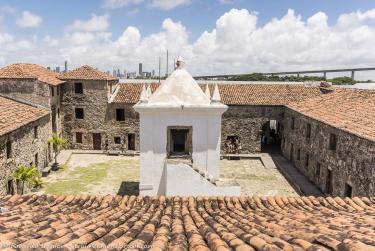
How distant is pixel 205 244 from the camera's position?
195 inches

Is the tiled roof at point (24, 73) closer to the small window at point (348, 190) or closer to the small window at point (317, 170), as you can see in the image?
the small window at point (317, 170)

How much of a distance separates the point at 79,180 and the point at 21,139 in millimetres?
5526

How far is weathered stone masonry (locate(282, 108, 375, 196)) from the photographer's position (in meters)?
16.5

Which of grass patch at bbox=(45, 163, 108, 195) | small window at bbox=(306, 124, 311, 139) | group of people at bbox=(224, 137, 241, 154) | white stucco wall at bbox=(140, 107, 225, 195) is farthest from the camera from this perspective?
group of people at bbox=(224, 137, 241, 154)

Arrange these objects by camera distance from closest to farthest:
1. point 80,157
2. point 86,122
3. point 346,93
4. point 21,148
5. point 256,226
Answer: point 256,226 < point 21,148 < point 346,93 < point 80,157 < point 86,122

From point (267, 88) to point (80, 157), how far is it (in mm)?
21040

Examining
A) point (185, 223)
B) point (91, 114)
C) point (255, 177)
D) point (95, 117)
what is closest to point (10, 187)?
point (95, 117)

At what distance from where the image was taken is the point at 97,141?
117 ft

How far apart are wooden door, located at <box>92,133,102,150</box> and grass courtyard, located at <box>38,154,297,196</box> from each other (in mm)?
1926

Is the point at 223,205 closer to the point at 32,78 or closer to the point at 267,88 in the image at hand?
the point at 32,78

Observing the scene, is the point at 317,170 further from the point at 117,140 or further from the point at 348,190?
the point at 117,140

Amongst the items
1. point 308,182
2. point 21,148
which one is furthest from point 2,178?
point 308,182

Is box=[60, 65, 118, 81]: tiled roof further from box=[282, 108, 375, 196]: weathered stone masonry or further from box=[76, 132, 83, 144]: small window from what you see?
box=[282, 108, 375, 196]: weathered stone masonry

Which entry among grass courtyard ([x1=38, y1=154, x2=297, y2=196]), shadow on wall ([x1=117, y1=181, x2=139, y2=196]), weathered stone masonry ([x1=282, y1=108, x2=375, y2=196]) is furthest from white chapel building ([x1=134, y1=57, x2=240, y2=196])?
weathered stone masonry ([x1=282, y1=108, x2=375, y2=196])
